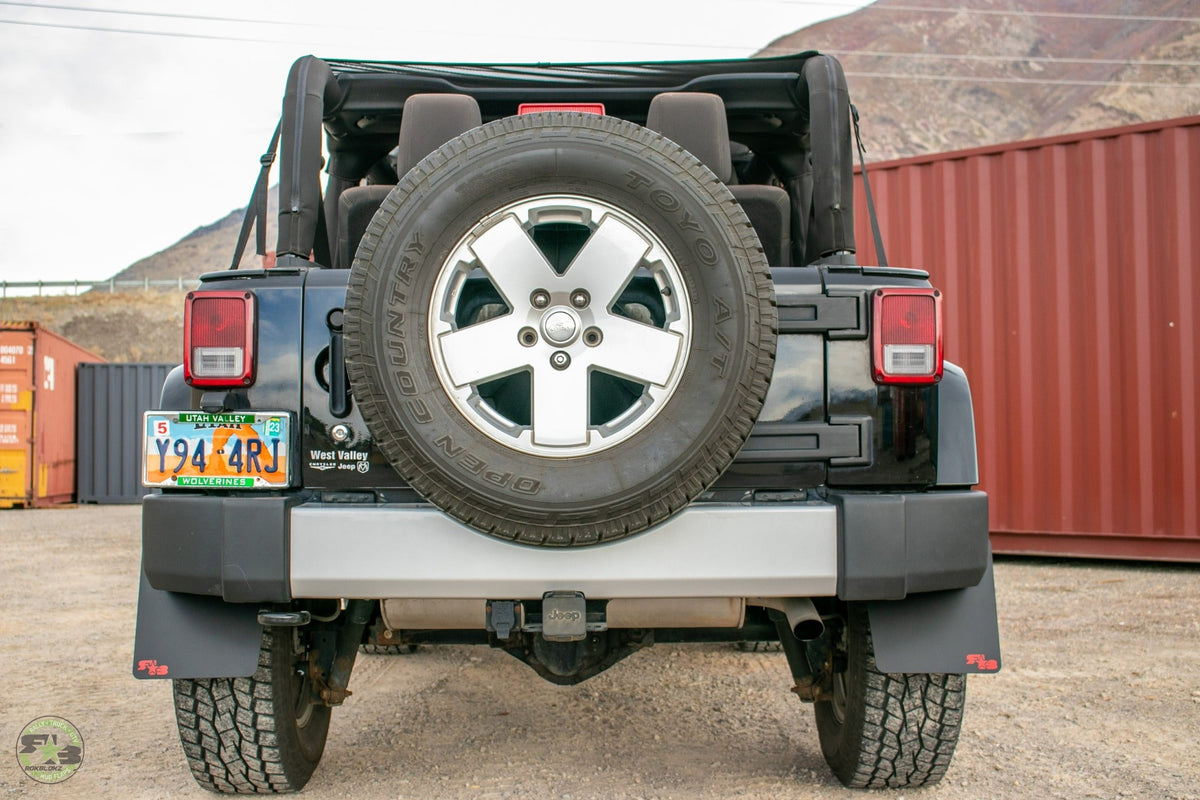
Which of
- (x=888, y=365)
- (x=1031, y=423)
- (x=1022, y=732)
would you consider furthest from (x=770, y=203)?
(x=1031, y=423)

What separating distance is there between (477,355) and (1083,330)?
6.34 m

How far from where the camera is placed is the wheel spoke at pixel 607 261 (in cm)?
182

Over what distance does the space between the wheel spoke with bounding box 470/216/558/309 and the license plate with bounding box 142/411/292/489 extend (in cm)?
61

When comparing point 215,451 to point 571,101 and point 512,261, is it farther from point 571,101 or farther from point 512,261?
point 571,101

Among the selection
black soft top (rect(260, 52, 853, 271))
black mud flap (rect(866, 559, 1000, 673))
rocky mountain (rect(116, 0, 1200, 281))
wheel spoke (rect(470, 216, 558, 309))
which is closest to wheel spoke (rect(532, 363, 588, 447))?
wheel spoke (rect(470, 216, 558, 309))

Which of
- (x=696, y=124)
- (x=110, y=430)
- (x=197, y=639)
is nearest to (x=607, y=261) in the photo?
(x=696, y=124)

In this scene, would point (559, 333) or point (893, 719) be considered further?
point (893, 719)

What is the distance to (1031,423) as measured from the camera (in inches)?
272

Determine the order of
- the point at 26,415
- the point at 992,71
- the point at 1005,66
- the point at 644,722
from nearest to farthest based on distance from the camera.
A: the point at 644,722, the point at 26,415, the point at 992,71, the point at 1005,66

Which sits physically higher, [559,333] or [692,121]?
[692,121]

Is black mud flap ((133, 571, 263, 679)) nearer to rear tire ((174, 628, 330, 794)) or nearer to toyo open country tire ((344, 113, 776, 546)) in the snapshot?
rear tire ((174, 628, 330, 794))

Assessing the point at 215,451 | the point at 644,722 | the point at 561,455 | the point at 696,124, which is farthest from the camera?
the point at 644,722

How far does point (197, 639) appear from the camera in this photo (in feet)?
6.75

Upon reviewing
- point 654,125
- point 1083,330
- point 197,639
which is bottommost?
point 197,639
